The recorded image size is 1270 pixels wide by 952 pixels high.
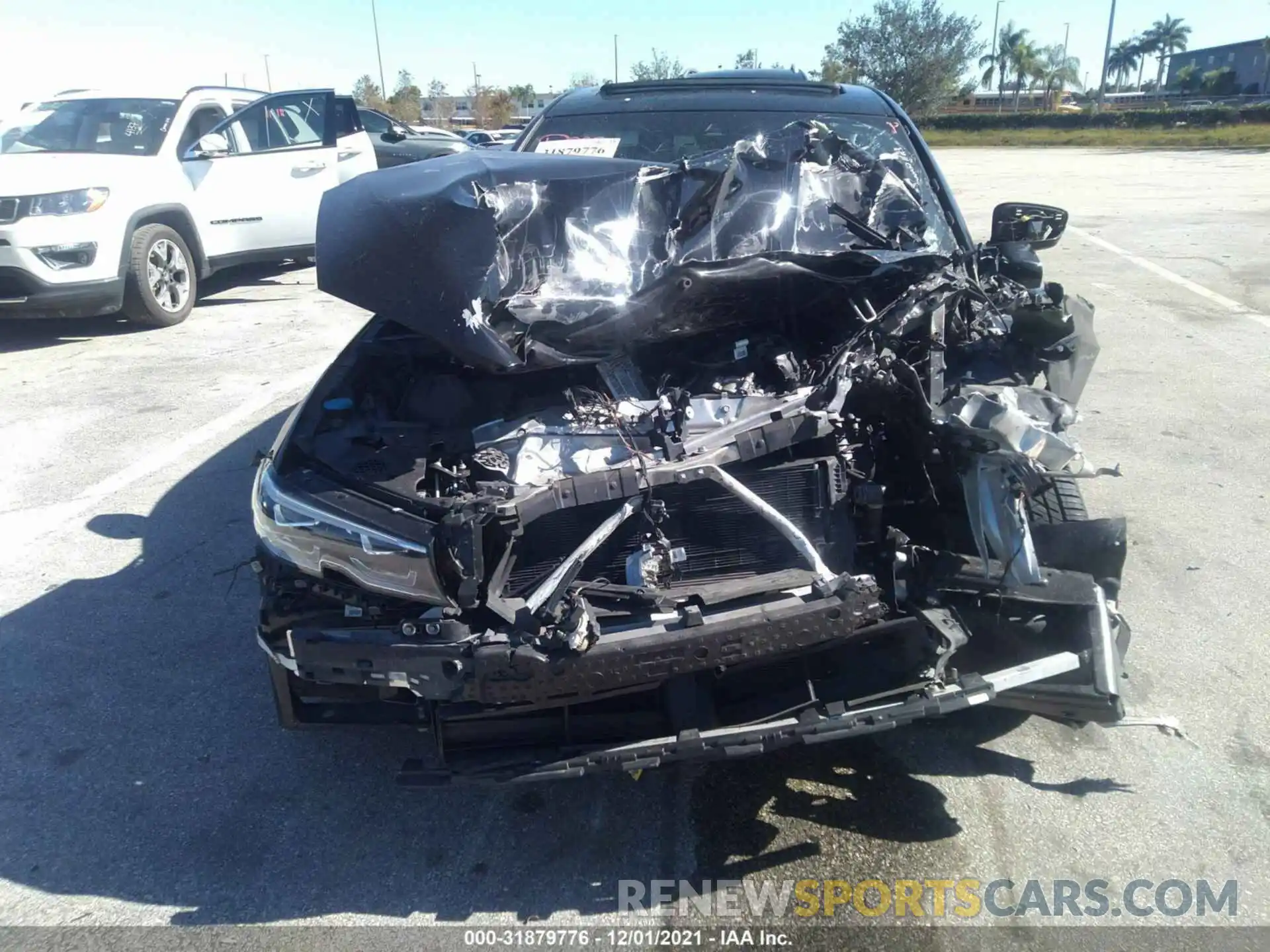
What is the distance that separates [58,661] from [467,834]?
193cm

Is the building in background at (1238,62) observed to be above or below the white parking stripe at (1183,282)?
above

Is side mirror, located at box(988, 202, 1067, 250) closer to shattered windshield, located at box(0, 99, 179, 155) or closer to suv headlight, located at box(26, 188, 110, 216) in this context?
suv headlight, located at box(26, 188, 110, 216)

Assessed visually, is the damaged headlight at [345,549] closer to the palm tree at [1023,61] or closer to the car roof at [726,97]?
the car roof at [726,97]

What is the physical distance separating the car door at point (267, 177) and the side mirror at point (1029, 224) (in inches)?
279

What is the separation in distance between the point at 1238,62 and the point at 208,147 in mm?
100882

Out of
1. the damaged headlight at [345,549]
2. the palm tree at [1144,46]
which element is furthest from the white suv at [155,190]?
the palm tree at [1144,46]

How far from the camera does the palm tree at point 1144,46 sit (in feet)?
379

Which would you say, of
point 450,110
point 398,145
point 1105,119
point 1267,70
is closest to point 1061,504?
point 398,145

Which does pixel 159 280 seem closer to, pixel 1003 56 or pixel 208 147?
pixel 208 147

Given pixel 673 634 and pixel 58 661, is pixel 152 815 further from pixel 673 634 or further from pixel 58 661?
pixel 673 634

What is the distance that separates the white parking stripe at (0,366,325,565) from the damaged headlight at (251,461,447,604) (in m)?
2.58

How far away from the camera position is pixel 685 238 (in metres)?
3.51

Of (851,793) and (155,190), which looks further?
(155,190)

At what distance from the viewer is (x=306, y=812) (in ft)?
9.48
